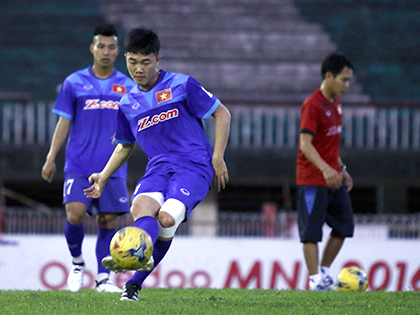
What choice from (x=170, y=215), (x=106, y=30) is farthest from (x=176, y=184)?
(x=106, y=30)

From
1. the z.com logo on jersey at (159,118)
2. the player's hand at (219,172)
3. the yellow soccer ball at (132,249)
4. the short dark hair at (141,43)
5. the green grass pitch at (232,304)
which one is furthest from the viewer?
the z.com logo on jersey at (159,118)

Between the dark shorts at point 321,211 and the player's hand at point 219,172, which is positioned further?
the dark shorts at point 321,211

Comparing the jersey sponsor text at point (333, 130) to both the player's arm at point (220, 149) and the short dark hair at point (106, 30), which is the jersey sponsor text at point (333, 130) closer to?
the player's arm at point (220, 149)

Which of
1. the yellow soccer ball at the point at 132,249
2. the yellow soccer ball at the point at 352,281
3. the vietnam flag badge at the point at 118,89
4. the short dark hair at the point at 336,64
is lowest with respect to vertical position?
the yellow soccer ball at the point at 352,281

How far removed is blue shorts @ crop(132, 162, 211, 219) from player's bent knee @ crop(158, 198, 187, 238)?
1.7 inches

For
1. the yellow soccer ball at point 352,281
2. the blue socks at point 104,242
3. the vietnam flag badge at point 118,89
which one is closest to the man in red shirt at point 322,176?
the yellow soccer ball at point 352,281

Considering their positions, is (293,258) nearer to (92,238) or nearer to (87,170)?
(92,238)

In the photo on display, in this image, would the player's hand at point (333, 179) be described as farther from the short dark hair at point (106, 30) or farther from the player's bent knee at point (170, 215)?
the short dark hair at point (106, 30)

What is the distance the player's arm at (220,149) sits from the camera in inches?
179

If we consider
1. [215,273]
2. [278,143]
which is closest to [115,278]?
[215,273]

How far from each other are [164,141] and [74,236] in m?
1.89

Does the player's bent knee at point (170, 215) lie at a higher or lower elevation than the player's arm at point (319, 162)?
lower

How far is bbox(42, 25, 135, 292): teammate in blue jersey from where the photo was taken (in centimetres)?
623

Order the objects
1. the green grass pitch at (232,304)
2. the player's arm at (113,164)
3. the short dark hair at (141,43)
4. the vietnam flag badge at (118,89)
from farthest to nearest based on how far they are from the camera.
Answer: the vietnam flag badge at (118,89) → the player's arm at (113,164) → the short dark hair at (141,43) → the green grass pitch at (232,304)
